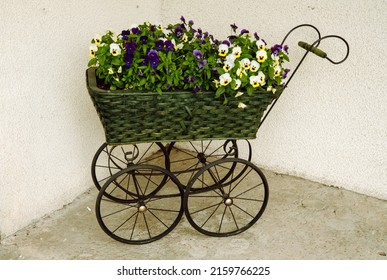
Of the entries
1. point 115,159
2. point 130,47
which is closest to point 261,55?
point 130,47

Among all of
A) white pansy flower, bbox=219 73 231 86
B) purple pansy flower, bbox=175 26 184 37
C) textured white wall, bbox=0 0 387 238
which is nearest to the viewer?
white pansy flower, bbox=219 73 231 86

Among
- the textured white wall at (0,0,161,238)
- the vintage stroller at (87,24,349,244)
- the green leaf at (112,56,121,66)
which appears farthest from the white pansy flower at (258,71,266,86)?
the textured white wall at (0,0,161,238)

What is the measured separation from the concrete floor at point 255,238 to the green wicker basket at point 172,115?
78 centimetres

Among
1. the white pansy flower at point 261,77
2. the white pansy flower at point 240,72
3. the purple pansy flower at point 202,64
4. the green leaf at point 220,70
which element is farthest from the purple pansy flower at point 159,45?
the white pansy flower at point 261,77

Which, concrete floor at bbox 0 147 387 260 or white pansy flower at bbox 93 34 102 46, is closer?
white pansy flower at bbox 93 34 102 46

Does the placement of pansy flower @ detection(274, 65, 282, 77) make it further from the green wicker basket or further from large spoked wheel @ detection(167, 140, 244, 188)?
large spoked wheel @ detection(167, 140, 244, 188)

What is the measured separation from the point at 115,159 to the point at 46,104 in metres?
0.82

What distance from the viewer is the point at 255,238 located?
313 centimetres

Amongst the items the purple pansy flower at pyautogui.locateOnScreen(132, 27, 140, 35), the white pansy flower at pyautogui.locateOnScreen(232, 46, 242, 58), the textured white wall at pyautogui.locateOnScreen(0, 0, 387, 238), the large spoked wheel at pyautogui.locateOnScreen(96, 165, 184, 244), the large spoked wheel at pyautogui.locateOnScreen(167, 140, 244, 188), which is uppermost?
the white pansy flower at pyautogui.locateOnScreen(232, 46, 242, 58)

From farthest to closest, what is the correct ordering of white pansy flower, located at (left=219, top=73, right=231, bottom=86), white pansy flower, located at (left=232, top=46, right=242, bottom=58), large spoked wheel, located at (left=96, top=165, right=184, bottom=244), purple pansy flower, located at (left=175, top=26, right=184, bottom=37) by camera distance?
large spoked wheel, located at (left=96, top=165, right=184, bottom=244)
purple pansy flower, located at (left=175, top=26, right=184, bottom=37)
white pansy flower, located at (left=232, top=46, right=242, bottom=58)
white pansy flower, located at (left=219, top=73, right=231, bottom=86)

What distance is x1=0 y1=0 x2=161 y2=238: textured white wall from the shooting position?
2.83 metres

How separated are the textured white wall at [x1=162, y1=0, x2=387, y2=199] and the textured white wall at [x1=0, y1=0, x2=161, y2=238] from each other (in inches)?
39.0

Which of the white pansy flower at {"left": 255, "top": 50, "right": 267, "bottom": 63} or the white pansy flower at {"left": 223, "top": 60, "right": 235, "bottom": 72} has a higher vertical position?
the white pansy flower at {"left": 255, "top": 50, "right": 267, "bottom": 63}
